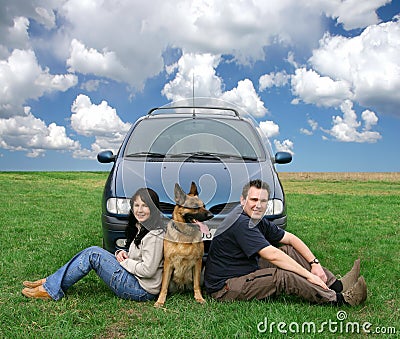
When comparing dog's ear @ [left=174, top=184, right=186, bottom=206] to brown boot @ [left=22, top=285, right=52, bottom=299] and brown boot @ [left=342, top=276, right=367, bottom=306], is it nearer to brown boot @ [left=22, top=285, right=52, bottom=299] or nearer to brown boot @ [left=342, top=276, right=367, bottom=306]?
brown boot @ [left=22, top=285, right=52, bottom=299]

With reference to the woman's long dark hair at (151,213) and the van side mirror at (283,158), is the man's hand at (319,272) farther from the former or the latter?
the van side mirror at (283,158)

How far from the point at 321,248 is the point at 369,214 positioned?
17.4 feet

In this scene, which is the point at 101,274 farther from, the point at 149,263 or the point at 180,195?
the point at 180,195

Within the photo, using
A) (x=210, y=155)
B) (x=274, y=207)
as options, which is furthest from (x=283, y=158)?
(x=274, y=207)

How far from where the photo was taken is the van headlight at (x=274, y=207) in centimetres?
488

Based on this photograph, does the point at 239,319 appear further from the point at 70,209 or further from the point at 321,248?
the point at 70,209

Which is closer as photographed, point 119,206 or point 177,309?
point 177,309

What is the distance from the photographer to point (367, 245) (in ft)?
25.4

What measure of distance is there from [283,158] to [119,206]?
2381 mm

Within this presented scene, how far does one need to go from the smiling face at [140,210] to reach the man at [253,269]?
71 cm

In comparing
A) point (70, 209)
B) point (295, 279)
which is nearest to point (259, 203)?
point (295, 279)

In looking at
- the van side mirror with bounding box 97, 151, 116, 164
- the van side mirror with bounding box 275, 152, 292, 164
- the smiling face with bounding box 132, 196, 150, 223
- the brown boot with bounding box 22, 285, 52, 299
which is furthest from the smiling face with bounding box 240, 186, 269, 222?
the van side mirror with bounding box 97, 151, 116, 164

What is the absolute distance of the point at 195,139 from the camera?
19.5 ft

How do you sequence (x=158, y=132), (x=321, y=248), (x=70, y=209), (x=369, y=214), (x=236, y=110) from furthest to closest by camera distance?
(x=70, y=209), (x=369, y=214), (x=321, y=248), (x=236, y=110), (x=158, y=132)
